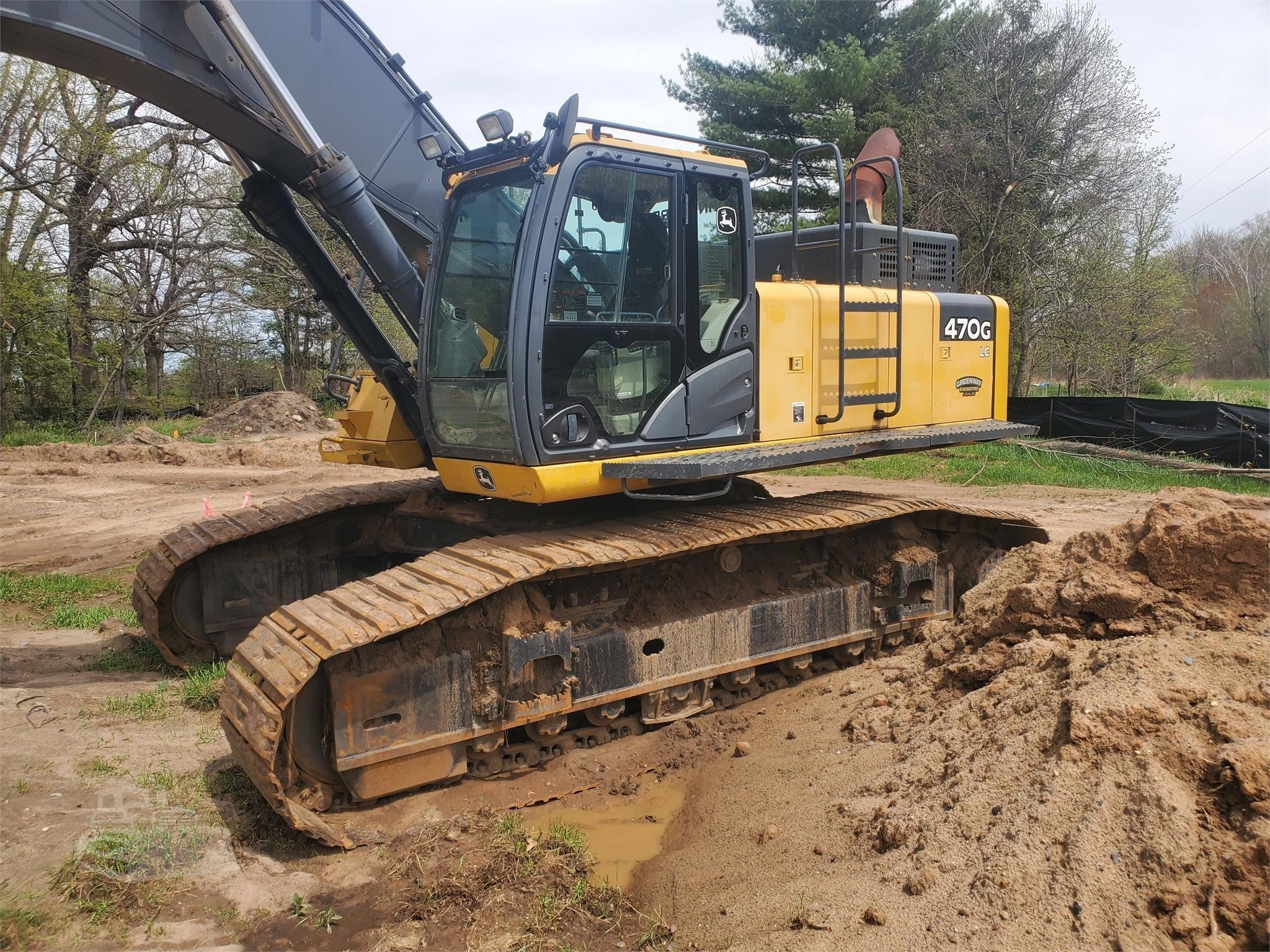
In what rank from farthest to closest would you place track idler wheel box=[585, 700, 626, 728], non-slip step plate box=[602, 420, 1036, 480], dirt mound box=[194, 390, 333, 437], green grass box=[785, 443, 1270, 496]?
dirt mound box=[194, 390, 333, 437]
green grass box=[785, 443, 1270, 496]
track idler wheel box=[585, 700, 626, 728]
non-slip step plate box=[602, 420, 1036, 480]

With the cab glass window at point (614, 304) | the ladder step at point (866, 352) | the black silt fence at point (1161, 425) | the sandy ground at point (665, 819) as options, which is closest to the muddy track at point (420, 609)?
the sandy ground at point (665, 819)

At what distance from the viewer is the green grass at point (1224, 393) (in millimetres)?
18377

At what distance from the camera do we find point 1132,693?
3633mm

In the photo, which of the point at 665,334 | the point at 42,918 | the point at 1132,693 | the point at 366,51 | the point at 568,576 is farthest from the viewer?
the point at 366,51

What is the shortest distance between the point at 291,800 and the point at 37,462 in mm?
14320

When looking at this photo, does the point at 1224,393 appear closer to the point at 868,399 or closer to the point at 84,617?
the point at 868,399

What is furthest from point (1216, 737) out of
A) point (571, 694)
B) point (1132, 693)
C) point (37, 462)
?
point (37, 462)

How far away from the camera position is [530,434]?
4.59m

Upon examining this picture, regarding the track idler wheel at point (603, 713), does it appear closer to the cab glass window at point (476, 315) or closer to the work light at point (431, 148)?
the cab glass window at point (476, 315)

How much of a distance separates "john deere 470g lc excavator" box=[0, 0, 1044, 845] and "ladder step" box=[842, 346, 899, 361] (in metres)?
0.02

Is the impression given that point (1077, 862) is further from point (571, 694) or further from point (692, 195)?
point (692, 195)

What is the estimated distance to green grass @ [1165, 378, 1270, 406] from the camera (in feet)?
60.3

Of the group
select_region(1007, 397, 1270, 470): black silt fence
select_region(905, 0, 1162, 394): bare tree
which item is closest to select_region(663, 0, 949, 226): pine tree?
select_region(905, 0, 1162, 394): bare tree

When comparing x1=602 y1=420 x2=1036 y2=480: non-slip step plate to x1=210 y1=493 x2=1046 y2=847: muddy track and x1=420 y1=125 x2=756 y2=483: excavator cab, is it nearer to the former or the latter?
x1=420 y1=125 x2=756 y2=483: excavator cab
